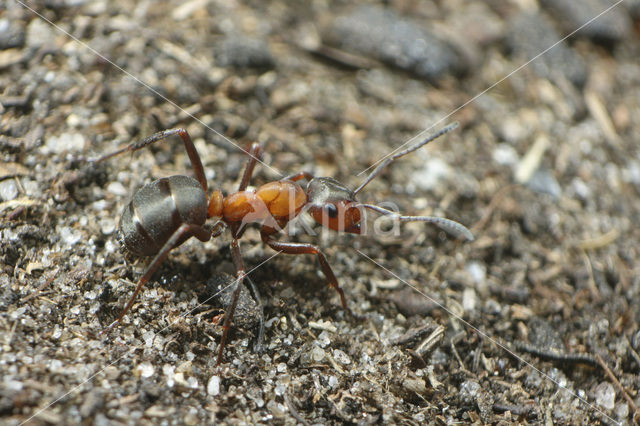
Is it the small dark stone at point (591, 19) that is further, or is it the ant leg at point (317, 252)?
the small dark stone at point (591, 19)

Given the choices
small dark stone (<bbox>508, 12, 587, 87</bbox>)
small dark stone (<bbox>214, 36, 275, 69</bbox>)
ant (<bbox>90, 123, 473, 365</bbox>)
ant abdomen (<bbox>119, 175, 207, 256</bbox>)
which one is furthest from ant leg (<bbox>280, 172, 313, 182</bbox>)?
small dark stone (<bbox>508, 12, 587, 87</bbox>)

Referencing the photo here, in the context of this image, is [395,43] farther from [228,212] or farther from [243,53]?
[228,212]

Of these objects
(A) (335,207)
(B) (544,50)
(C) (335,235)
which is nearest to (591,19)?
(B) (544,50)

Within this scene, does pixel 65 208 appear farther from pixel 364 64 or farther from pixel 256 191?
pixel 364 64

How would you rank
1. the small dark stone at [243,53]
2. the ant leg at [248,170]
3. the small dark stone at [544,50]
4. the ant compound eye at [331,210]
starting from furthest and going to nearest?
the small dark stone at [544,50]
the small dark stone at [243,53]
the ant leg at [248,170]
the ant compound eye at [331,210]

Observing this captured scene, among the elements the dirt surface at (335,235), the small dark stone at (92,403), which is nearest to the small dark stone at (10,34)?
the dirt surface at (335,235)

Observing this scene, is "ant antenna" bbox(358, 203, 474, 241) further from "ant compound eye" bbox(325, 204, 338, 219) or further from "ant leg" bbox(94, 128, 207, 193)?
"ant leg" bbox(94, 128, 207, 193)

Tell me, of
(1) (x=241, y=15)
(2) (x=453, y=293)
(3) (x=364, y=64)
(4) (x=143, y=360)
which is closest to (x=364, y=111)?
(3) (x=364, y=64)

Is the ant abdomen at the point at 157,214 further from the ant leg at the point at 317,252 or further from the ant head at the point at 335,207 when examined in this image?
the ant head at the point at 335,207
